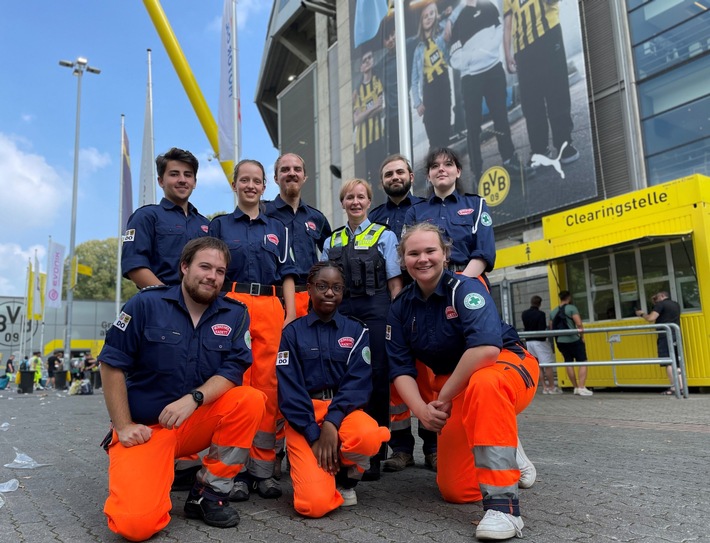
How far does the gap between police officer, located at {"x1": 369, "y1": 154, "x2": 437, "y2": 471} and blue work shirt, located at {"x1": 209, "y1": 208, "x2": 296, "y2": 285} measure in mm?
857

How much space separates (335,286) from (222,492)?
1.39 metres

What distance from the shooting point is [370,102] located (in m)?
24.3

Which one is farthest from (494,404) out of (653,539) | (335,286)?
(335,286)

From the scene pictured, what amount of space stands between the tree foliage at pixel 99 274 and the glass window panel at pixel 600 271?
161 feet

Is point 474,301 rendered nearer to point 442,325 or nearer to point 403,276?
point 442,325

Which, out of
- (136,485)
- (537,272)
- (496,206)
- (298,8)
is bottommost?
(136,485)

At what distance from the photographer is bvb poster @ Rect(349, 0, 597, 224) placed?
1495cm

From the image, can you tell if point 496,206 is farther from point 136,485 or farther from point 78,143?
point 78,143

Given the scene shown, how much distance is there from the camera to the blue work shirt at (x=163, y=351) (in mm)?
3070

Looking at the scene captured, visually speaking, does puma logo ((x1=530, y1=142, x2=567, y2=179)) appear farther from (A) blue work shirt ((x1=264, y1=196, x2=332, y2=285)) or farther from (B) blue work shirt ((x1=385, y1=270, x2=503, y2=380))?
(B) blue work shirt ((x1=385, y1=270, x2=503, y2=380))

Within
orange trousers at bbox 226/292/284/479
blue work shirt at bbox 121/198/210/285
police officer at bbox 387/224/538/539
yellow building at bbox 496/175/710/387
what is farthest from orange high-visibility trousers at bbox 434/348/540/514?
yellow building at bbox 496/175/710/387

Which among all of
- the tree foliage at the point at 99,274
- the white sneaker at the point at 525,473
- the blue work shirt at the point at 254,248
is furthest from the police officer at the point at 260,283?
the tree foliage at the point at 99,274

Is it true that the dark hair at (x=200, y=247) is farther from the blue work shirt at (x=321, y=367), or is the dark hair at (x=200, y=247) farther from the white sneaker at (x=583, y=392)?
the white sneaker at (x=583, y=392)

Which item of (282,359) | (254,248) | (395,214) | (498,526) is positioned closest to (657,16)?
(395,214)
